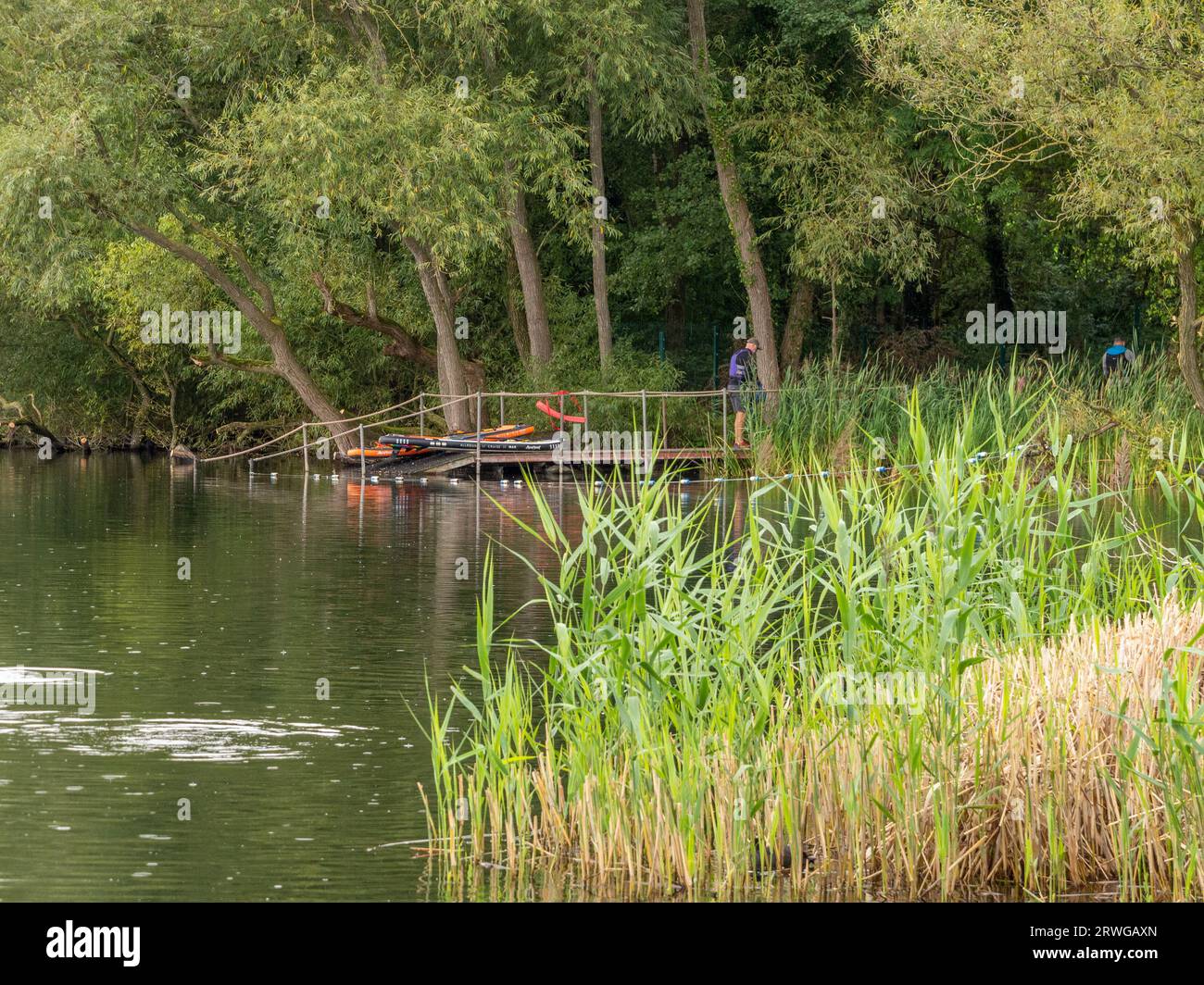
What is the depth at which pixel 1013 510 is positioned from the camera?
374 inches

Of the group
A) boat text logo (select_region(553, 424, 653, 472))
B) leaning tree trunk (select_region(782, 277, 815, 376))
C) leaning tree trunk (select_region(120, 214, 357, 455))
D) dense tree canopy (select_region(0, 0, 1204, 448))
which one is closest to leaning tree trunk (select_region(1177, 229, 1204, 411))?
dense tree canopy (select_region(0, 0, 1204, 448))

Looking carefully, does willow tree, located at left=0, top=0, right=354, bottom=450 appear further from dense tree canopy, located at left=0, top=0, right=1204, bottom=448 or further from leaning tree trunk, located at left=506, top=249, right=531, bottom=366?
leaning tree trunk, located at left=506, top=249, right=531, bottom=366

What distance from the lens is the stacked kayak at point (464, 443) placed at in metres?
34.2

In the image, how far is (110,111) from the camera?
3497 centimetres

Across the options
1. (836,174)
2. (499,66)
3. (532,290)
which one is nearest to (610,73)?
(499,66)

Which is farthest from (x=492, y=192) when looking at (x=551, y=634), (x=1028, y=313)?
(x=551, y=634)

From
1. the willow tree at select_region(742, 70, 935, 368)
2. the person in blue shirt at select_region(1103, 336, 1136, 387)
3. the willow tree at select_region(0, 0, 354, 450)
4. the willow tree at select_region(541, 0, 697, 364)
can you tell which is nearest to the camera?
the person in blue shirt at select_region(1103, 336, 1136, 387)

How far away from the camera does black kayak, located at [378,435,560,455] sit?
3406cm

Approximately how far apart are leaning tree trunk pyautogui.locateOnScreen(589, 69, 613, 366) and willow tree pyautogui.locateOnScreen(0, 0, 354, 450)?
5.45 m

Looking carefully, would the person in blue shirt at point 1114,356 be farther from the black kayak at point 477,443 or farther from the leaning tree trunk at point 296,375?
the leaning tree trunk at point 296,375

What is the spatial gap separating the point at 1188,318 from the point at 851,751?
18158 millimetres

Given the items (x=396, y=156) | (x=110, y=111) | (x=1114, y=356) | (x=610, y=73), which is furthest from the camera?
(x=110, y=111)

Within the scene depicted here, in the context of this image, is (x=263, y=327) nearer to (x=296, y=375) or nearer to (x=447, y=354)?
(x=296, y=375)

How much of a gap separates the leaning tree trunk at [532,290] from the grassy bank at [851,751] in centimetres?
2840
